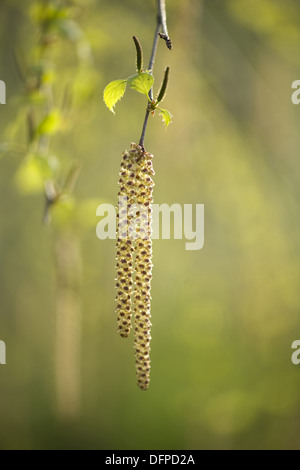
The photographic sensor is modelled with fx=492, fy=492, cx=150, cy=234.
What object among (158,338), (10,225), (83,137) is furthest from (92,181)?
(158,338)

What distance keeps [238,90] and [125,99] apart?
562 mm

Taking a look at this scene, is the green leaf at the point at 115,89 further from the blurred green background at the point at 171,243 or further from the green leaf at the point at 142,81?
the blurred green background at the point at 171,243

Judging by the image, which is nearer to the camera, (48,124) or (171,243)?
(48,124)

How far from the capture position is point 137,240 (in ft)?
2.59

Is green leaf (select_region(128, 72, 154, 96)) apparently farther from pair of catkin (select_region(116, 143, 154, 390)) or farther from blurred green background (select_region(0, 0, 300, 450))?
blurred green background (select_region(0, 0, 300, 450))

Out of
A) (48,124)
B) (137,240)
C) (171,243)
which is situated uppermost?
(48,124)

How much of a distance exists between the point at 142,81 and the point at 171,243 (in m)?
2.09

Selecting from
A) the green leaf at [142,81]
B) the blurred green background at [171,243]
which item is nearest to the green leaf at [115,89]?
the green leaf at [142,81]

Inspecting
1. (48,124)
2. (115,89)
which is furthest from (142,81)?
(48,124)

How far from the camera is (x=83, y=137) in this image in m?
1.88

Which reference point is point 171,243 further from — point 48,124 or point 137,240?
point 137,240

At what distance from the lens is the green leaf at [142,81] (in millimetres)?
652

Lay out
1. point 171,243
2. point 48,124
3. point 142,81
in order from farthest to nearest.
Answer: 1. point 171,243
2. point 48,124
3. point 142,81

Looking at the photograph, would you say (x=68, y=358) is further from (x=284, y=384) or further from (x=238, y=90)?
(x=238, y=90)
